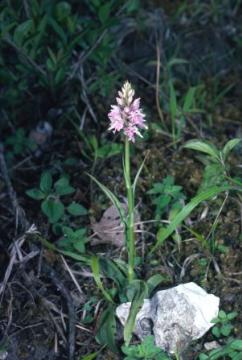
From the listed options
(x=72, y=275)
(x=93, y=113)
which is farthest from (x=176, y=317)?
(x=93, y=113)

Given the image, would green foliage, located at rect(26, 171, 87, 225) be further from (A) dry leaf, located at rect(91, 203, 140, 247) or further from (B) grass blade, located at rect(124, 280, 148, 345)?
(B) grass blade, located at rect(124, 280, 148, 345)

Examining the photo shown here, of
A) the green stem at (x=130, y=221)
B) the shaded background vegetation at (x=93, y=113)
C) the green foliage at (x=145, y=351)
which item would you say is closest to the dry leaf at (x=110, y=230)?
the shaded background vegetation at (x=93, y=113)

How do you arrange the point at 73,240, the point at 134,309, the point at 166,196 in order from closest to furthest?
the point at 134,309 → the point at 73,240 → the point at 166,196

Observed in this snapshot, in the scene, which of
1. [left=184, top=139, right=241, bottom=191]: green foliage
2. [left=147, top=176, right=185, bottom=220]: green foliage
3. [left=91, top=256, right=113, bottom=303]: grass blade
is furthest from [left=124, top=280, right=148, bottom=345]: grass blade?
[left=184, top=139, right=241, bottom=191]: green foliage

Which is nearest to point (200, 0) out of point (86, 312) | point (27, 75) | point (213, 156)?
point (27, 75)

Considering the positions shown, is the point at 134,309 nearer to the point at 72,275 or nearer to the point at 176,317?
the point at 176,317

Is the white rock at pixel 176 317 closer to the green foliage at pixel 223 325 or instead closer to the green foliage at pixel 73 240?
the green foliage at pixel 223 325
